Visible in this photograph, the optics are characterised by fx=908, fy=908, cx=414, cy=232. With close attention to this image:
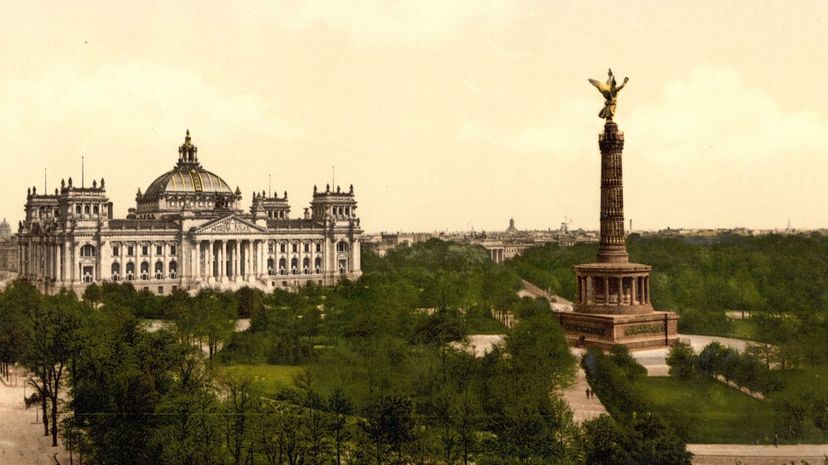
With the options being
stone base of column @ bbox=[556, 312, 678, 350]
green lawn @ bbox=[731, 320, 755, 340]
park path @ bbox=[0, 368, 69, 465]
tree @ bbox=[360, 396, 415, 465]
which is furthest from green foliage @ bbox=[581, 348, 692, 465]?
green lawn @ bbox=[731, 320, 755, 340]

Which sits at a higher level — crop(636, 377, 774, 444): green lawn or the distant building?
the distant building

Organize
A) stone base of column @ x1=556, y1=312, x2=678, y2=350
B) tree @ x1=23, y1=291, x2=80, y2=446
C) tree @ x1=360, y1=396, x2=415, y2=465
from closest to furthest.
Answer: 1. tree @ x1=360, y1=396, x2=415, y2=465
2. tree @ x1=23, y1=291, x2=80, y2=446
3. stone base of column @ x1=556, y1=312, x2=678, y2=350

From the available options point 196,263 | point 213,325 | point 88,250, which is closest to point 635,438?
point 213,325

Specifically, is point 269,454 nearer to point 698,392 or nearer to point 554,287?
point 698,392

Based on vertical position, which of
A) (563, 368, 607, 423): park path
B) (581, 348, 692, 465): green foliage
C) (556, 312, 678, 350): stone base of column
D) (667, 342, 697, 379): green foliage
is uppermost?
(556, 312, 678, 350): stone base of column

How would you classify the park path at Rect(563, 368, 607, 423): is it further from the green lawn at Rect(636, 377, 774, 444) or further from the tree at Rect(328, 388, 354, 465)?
the tree at Rect(328, 388, 354, 465)

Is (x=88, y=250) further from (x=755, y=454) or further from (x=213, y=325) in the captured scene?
(x=755, y=454)

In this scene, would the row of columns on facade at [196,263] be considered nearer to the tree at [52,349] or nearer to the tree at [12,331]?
the tree at [12,331]
